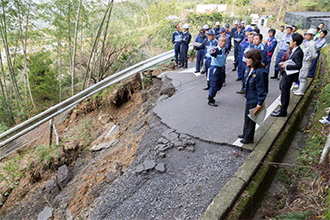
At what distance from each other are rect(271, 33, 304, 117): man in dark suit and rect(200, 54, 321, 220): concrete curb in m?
0.31

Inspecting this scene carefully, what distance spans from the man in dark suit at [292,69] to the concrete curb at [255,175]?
1.01ft

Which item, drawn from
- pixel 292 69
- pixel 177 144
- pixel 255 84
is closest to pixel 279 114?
pixel 292 69

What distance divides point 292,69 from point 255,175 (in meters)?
2.49

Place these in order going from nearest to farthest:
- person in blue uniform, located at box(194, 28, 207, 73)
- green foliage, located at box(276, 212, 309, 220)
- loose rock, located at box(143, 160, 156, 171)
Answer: green foliage, located at box(276, 212, 309, 220) → loose rock, located at box(143, 160, 156, 171) → person in blue uniform, located at box(194, 28, 207, 73)

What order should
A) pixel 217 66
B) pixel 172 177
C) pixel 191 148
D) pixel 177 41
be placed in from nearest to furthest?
pixel 172 177 → pixel 191 148 → pixel 217 66 → pixel 177 41

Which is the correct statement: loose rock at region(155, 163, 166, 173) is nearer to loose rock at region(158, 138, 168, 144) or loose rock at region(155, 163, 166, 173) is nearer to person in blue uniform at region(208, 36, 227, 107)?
loose rock at region(158, 138, 168, 144)

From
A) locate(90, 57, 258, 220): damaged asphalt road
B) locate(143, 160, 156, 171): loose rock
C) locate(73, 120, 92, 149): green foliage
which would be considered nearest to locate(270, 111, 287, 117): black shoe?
locate(90, 57, 258, 220): damaged asphalt road

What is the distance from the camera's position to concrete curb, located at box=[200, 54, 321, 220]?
2.60 m

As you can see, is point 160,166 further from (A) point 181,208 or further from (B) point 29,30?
(B) point 29,30

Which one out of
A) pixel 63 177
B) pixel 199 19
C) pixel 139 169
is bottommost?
pixel 63 177

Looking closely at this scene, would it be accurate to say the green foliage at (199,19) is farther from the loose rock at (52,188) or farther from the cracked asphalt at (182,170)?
the loose rock at (52,188)

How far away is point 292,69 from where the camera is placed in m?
4.30

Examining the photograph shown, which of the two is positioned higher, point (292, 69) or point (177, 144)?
point (292, 69)

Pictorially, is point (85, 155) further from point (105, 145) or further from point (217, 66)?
point (217, 66)
